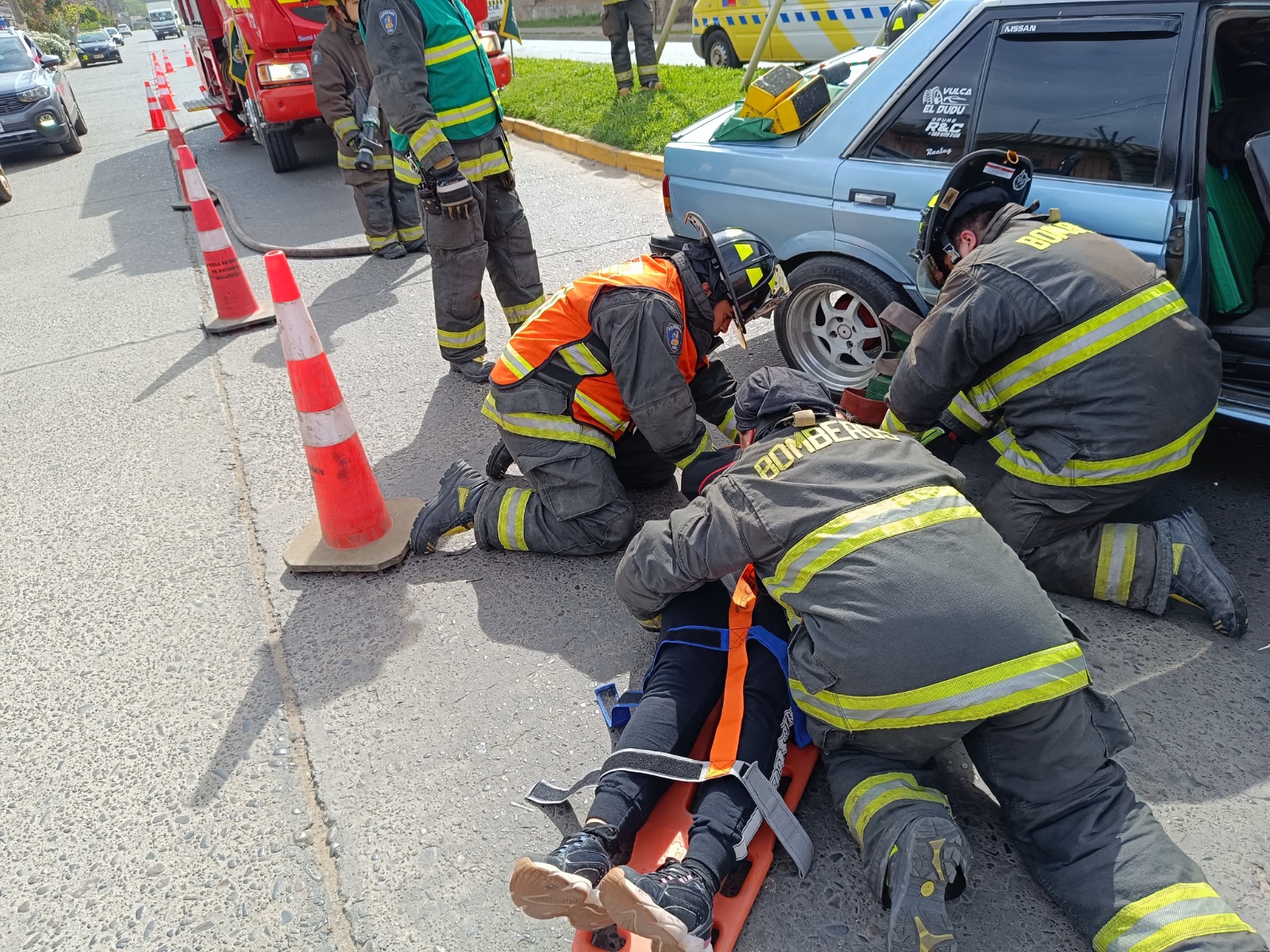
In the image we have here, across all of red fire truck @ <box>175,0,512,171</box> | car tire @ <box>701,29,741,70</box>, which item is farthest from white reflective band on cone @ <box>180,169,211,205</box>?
car tire @ <box>701,29,741,70</box>

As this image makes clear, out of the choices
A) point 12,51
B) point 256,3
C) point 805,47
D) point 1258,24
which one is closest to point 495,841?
point 1258,24

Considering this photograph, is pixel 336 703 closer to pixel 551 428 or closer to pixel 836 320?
pixel 551 428

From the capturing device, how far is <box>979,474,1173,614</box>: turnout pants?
261 centimetres

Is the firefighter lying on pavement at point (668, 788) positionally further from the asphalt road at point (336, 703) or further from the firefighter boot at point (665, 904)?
the asphalt road at point (336, 703)

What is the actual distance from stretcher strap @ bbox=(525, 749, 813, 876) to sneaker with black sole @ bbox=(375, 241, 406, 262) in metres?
5.62

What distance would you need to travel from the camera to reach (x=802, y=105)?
12.2ft

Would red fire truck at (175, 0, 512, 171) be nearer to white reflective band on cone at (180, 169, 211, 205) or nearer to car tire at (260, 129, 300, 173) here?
car tire at (260, 129, 300, 173)

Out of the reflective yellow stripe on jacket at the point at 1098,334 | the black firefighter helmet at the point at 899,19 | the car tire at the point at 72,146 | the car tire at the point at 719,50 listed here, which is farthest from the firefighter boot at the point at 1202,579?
the car tire at the point at 72,146

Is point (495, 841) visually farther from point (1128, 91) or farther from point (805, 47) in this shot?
point (805, 47)

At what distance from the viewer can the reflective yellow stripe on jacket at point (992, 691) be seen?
1825mm

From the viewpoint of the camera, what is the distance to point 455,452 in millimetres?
4008

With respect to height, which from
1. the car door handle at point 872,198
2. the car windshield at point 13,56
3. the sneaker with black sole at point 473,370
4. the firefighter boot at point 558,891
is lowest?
the sneaker with black sole at point 473,370

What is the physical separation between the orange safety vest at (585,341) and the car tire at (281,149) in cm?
792

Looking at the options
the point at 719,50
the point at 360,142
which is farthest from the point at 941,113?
the point at 719,50
